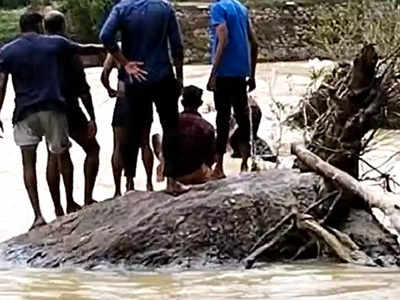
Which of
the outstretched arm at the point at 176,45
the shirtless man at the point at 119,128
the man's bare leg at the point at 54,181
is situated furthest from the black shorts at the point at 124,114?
the man's bare leg at the point at 54,181

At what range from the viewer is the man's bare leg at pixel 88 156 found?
8703 mm

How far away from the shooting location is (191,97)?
8.93 m

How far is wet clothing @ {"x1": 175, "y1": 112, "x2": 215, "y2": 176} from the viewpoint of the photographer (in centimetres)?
862

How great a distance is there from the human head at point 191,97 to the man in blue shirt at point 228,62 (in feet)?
2.08

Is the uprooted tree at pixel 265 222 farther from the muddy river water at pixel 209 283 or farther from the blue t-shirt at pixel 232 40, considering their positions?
the blue t-shirt at pixel 232 40

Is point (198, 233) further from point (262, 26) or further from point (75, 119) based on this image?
point (262, 26)

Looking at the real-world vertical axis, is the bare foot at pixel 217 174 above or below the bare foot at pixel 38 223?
above

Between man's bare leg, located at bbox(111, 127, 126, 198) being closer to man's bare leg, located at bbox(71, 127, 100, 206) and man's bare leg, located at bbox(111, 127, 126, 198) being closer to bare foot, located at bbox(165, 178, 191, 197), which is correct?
man's bare leg, located at bbox(71, 127, 100, 206)

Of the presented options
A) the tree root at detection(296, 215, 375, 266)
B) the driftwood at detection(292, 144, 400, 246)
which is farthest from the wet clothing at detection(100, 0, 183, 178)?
the tree root at detection(296, 215, 375, 266)

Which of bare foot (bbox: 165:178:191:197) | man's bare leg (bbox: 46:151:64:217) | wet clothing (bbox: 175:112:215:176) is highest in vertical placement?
wet clothing (bbox: 175:112:215:176)

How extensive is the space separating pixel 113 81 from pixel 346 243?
42.4ft

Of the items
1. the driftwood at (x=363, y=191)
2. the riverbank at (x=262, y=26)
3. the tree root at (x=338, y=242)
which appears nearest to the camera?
the driftwood at (x=363, y=191)

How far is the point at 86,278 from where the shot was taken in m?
7.11

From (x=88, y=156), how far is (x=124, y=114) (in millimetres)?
528
